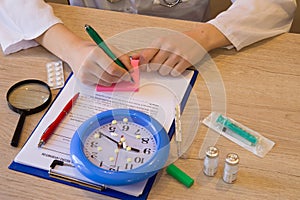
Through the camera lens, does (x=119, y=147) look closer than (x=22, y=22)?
Yes

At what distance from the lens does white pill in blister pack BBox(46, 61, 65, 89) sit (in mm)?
847

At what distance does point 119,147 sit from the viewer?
69 centimetres

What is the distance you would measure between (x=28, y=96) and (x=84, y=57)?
0.42 feet

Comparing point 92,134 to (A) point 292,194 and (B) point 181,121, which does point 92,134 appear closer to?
(B) point 181,121

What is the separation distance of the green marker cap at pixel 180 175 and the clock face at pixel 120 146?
1.5 inches

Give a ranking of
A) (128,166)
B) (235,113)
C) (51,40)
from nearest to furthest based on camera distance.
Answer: (128,166) < (235,113) < (51,40)

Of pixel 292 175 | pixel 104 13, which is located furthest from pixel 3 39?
pixel 292 175

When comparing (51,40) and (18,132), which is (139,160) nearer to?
(18,132)

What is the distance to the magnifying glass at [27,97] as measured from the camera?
0.79 m

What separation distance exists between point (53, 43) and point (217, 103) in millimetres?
356

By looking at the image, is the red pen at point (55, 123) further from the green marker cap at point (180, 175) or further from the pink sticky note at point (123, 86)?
the green marker cap at point (180, 175)

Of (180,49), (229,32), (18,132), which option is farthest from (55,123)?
(229,32)

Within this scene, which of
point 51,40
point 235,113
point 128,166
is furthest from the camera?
point 51,40

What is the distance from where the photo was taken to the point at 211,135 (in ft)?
2.43
